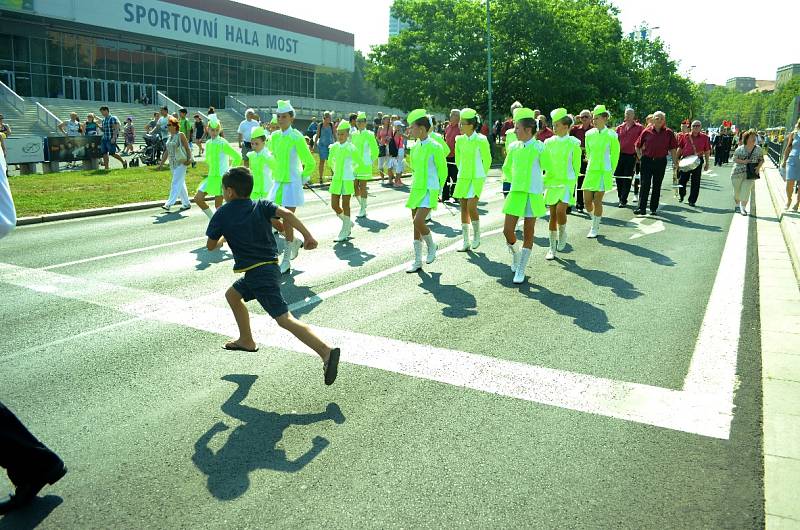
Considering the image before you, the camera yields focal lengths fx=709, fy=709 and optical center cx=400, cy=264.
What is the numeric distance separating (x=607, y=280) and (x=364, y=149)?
687cm

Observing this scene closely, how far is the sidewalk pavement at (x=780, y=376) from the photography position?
3.67 metres

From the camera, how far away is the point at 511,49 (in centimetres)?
4759

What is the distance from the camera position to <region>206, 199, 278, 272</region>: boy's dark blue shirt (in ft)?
16.9

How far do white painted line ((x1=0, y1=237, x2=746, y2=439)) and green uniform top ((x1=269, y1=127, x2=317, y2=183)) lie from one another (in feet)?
8.84

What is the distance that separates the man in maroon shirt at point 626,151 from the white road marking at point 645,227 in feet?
6.34

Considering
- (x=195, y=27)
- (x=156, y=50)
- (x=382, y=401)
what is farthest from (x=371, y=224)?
(x=195, y=27)

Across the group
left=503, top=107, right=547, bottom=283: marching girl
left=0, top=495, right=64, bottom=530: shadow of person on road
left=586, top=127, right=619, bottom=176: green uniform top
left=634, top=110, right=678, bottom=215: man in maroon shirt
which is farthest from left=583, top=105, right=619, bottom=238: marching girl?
left=0, top=495, right=64, bottom=530: shadow of person on road

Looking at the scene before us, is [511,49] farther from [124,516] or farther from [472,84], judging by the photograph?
[124,516]

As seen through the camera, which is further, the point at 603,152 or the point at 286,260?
the point at 603,152

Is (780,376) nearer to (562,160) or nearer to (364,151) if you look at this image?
(562,160)

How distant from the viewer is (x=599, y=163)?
A: 481 inches

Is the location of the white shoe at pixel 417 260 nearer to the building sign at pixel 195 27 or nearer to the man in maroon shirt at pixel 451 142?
the man in maroon shirt at pixel 451 142

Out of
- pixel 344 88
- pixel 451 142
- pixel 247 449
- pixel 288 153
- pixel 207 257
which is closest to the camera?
pixel 247 449

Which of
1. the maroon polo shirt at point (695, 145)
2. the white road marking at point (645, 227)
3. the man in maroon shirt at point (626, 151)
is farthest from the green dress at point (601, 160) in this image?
the maroon polo shirt at point (695, 145)
